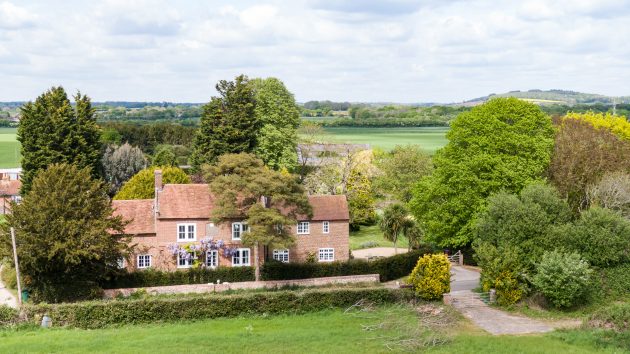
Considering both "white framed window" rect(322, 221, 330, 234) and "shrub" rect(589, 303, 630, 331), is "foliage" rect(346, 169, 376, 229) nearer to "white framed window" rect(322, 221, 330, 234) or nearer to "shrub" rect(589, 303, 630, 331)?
"white framed window" rect(322, 221, 330, 234)

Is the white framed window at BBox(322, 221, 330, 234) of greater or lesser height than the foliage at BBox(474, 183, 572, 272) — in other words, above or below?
below

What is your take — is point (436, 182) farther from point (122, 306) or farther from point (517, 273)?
point (122, 306)

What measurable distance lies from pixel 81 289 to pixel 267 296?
39.3 ft

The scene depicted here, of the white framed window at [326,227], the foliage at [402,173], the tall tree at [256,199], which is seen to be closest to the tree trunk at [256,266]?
the tall tree at [256,199]

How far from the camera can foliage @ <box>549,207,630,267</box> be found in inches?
1647

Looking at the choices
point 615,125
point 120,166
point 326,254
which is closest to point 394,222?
point 326,254

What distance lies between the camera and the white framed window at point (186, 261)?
158 feet

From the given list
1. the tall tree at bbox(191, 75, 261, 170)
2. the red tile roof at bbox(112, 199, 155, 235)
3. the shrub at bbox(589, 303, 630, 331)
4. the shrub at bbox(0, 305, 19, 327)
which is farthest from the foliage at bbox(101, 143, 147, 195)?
the shrub at bbox(589, 303, 630, 331)

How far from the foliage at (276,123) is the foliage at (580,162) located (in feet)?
98.4

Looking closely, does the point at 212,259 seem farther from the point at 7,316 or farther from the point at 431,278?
the point at 431,278

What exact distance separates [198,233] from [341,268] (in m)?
A: 10.5

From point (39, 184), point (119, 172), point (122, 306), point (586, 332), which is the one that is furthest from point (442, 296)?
point (119, 172)

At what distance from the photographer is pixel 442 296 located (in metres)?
42.6

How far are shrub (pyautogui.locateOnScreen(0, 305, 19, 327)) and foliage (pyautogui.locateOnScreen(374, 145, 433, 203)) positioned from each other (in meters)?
46.3
